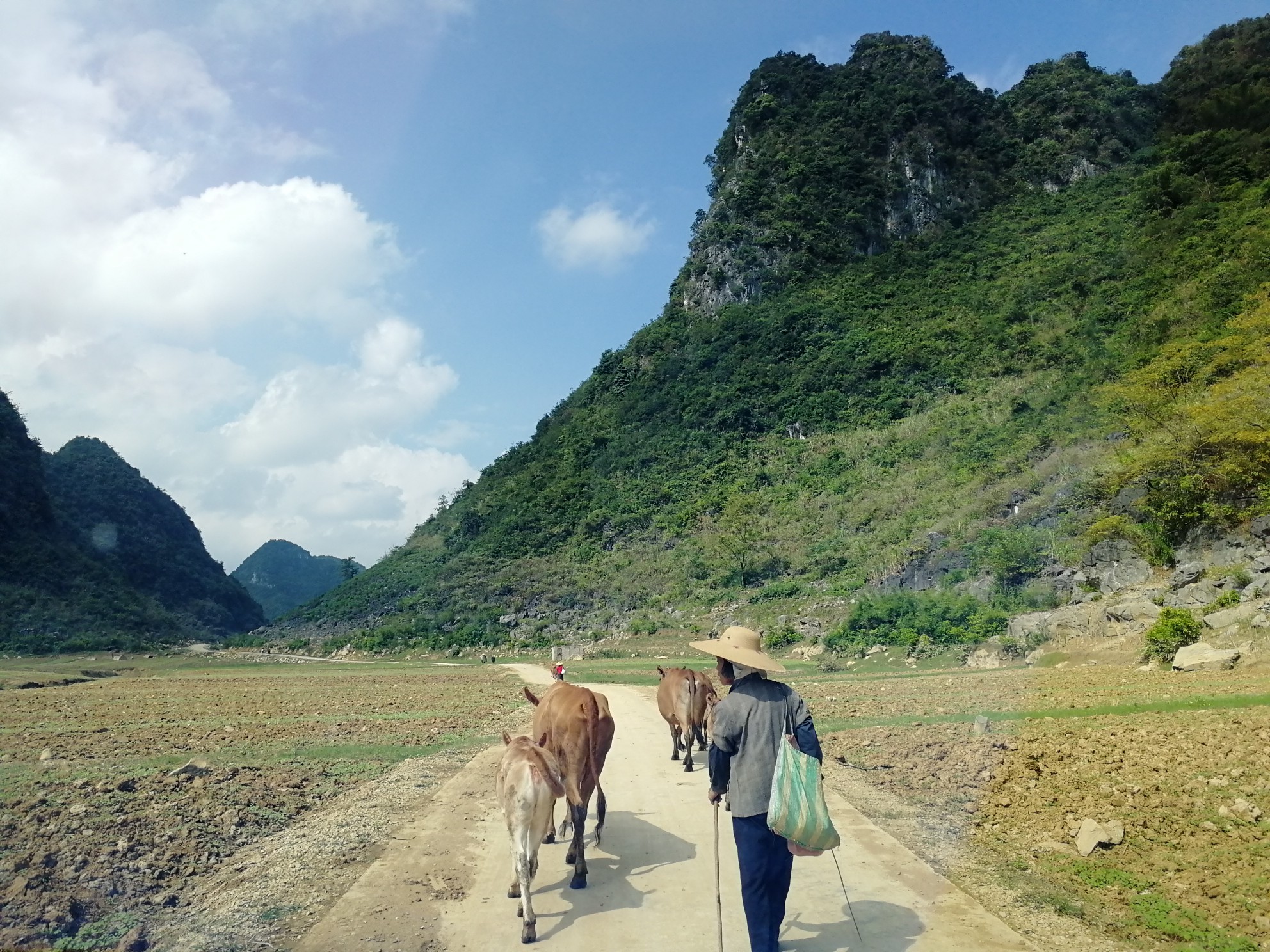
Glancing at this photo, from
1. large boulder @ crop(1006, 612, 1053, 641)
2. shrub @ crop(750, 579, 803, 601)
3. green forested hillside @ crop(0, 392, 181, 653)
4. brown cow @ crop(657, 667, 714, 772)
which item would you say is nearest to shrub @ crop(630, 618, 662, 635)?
shrub @ crop(750, 579, 803, 601)

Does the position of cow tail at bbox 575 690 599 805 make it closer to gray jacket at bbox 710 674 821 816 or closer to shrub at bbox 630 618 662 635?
gray jacket at bbox 710 674 821 816

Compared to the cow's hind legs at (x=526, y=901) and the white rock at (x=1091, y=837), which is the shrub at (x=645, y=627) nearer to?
the white rock at (x=1091, y=837)

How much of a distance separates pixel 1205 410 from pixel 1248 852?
1080 inches

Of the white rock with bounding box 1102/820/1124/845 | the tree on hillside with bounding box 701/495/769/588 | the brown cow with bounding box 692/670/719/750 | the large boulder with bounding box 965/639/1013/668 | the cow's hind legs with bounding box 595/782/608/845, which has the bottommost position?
the large boulder with bounding box 965/639/1013/668

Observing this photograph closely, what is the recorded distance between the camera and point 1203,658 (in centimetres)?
1869

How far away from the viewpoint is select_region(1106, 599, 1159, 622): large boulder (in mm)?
25172

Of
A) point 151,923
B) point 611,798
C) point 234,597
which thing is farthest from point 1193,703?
point 234,597

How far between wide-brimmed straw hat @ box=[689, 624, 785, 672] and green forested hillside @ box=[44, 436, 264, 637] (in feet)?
320

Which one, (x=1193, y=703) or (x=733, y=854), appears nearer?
(x=733, y=854)

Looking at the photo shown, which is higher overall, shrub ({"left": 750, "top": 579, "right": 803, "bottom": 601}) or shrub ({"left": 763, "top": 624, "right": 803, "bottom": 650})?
shrub ({"left": 750, "top": 579, "right": 803, "bottom": 601})

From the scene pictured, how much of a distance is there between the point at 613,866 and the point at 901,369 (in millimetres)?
74678

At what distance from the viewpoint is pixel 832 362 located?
81.2m

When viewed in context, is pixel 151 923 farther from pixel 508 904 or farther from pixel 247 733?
pixel 247 733

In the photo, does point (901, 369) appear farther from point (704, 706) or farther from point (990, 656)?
point (704, 706)
